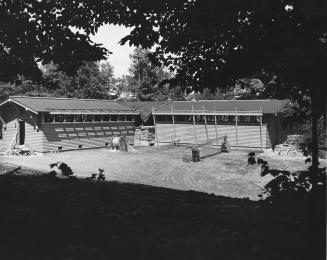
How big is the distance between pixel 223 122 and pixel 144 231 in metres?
30.6

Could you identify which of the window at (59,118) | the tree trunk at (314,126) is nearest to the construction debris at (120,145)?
the window at (59,118)

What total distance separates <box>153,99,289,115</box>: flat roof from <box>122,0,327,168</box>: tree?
2513 centimetres

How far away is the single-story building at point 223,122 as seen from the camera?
32.6 meters

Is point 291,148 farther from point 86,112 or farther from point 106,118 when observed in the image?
point 106,118

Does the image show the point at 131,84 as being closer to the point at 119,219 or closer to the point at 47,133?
the point at 47,133

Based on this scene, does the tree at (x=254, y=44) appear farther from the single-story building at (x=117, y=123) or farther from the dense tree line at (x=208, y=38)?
the single-story building at (x=117, y=123)

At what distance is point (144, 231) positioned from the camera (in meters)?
4.99

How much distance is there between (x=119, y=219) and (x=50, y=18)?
596cm

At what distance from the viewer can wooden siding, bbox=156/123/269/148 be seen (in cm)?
3294

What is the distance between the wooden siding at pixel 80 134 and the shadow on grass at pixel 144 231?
25.1 m

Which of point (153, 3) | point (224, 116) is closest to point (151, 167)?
point (224, 116)

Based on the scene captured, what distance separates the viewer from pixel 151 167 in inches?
928

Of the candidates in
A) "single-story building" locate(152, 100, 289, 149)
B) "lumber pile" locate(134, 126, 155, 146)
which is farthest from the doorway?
"single-story building" locate(152, 100, 289, 149)

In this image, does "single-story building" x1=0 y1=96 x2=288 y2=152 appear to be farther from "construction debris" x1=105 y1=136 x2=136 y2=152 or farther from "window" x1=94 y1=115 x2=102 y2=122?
"construction debris" x1=105 y1=136 x2=136 y2=152
